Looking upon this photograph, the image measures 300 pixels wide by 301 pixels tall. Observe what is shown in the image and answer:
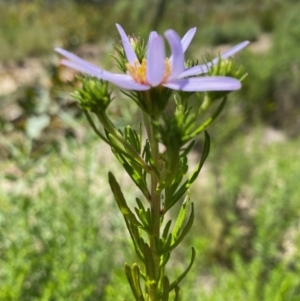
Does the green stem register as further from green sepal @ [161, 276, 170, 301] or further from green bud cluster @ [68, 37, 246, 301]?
green sepal @ [161, 276, 170, 301]

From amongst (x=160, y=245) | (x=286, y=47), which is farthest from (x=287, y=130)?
(x=160, y=245)

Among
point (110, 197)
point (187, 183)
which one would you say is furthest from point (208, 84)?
point (110, 197)

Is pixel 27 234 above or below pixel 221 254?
below

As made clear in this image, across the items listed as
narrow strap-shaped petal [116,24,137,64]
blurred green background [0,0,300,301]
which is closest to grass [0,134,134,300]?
blurred green background [0,0,300,301]

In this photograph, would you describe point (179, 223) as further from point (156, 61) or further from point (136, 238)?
point (156, 61)

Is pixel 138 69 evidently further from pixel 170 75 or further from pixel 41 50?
pixel 41 50

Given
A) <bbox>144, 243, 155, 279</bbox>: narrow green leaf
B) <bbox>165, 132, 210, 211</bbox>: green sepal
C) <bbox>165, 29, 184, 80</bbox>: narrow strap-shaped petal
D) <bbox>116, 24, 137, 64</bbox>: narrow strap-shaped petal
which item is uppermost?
<bbox>116, 24, 137, 64</bbox>: narrow strap-shaped petal
